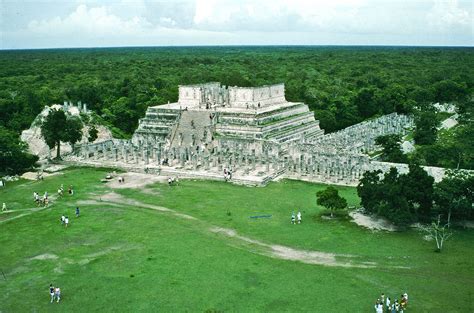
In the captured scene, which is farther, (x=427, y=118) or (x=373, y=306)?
(x=427, y=118)

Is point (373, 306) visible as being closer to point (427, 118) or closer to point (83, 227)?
point (83, 227)

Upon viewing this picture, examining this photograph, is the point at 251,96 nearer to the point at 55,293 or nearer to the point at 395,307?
the point at 55,293

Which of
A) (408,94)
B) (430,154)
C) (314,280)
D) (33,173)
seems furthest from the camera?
(408,94)

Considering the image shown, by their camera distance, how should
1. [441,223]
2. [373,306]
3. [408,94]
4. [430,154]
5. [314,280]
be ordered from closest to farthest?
[373,306] → [314,280] → [441,223] → [430,154] → [408,94]

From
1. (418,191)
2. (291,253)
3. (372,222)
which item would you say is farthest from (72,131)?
(418,191)

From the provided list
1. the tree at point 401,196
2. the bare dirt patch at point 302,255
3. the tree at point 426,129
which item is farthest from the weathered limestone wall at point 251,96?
the bare dirt patch at point 302,255

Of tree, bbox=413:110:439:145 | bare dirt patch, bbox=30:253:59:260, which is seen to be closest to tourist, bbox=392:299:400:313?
bare dirt patch, bbox=30:253:59:260

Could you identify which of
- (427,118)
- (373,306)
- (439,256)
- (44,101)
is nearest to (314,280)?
(373,306)
